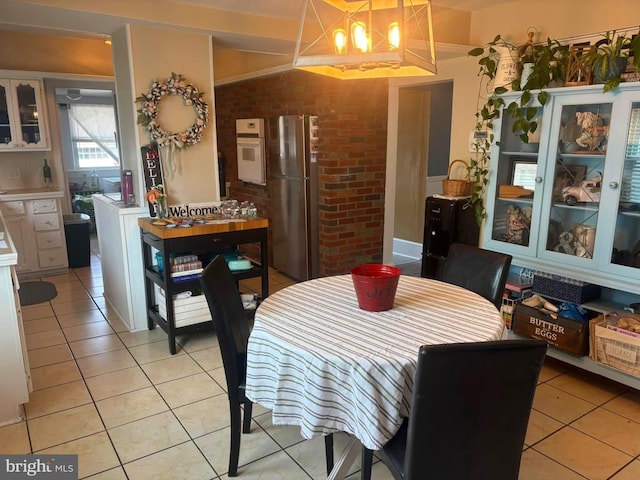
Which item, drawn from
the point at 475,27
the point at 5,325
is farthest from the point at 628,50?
the point at 5,325

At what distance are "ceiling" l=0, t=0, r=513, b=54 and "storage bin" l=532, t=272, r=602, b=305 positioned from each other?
6.47ft

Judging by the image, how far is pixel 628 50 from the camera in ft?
8.87

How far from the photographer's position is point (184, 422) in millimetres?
2479

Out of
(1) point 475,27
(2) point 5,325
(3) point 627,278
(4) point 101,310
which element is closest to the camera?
(2) point 5,325

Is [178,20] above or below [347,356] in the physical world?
above

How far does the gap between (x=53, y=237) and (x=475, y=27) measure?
14.9ft

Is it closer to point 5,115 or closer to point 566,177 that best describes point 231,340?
point 566,177

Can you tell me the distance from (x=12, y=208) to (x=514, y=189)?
15.3ft

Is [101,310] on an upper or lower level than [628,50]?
lower

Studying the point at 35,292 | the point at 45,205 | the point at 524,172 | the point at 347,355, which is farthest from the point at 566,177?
the point at 45,205

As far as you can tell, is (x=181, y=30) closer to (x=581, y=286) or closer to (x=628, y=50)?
(x=628, y=50)

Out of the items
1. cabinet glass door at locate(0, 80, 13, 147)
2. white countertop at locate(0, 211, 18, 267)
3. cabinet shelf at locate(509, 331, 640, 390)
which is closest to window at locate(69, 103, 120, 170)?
cabinet glass door at locate(0, 80, 13, 147)

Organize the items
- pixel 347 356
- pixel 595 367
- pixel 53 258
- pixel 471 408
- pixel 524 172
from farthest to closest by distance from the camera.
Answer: pixel 53 258
pixel 524 172
pixel 595 367
pixel 347 356
pixel 471 408

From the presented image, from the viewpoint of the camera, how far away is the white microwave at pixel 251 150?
16.3ft
